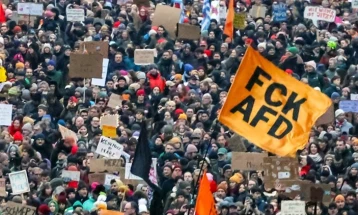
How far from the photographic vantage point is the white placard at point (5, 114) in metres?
31.2

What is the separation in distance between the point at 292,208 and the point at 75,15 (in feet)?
35.7

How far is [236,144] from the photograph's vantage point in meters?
30.2

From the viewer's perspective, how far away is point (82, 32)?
36.5 metres

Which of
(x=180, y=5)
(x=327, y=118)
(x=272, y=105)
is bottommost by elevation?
(x=180, y=5)

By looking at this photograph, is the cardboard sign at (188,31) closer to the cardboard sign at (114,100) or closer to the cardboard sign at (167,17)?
the cardboard sign at (167,17)

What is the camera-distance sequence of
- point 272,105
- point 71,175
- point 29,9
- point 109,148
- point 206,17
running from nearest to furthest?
point 272,105 < point 71,175 < point 109,148 < point 29,9 < point 206,17

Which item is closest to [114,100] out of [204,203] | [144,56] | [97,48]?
[97,48]

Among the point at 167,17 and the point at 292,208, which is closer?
the point at 292,208

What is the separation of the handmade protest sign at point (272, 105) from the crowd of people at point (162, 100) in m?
3.22

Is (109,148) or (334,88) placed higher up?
(109,148)

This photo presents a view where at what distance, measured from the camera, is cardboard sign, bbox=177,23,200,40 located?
36.2 m

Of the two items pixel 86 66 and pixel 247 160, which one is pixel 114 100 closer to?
pixel 86 66

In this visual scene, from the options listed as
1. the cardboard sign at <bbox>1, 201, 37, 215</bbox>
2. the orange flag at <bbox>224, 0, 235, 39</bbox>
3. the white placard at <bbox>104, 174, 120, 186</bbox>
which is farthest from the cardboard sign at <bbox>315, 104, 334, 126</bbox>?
the cardboard sign at <bbox>1, 201, 37, 215</bbox>

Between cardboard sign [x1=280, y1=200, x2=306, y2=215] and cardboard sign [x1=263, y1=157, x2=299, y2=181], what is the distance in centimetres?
112
